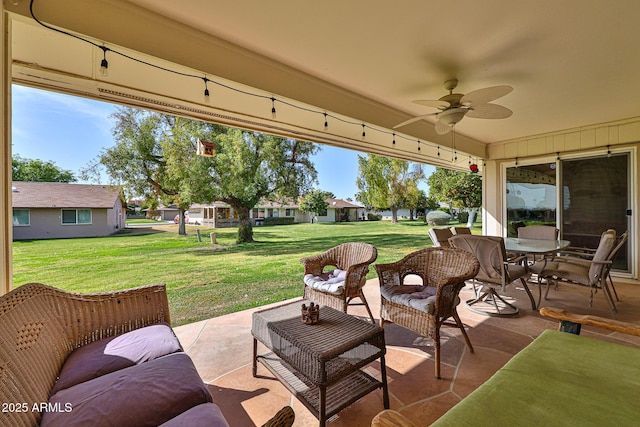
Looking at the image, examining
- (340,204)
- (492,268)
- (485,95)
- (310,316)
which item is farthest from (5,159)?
(340,204)

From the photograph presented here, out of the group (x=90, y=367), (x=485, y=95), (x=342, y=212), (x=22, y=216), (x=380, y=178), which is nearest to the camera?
(x=90, y=367)

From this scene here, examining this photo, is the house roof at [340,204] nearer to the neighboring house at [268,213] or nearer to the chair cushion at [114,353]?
the neighboring house at [268,213]

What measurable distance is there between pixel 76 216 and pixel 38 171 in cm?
395

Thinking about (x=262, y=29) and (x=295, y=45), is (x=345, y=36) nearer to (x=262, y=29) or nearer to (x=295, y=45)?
(x=295, y=45)

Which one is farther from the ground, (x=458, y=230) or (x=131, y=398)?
(x=458, y=230)

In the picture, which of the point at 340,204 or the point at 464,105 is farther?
the point at 340,204

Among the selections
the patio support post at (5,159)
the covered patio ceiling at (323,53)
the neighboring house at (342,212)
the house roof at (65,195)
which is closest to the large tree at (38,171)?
the house roof at (65,195)

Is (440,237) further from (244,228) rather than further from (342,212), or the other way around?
(342,212)

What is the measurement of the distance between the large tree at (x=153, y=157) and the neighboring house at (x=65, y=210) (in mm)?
682

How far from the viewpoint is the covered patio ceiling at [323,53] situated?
5.90ft

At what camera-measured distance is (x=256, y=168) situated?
8.09 m

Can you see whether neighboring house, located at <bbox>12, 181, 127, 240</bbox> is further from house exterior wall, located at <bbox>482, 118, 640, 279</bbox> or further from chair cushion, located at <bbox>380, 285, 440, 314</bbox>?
house exterior wall, located at <bbox>482, 118, 640, 279</bbox>

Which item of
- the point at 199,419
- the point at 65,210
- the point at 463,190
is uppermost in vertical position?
the point at 463,190

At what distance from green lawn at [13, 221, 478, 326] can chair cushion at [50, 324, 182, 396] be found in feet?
6.02
